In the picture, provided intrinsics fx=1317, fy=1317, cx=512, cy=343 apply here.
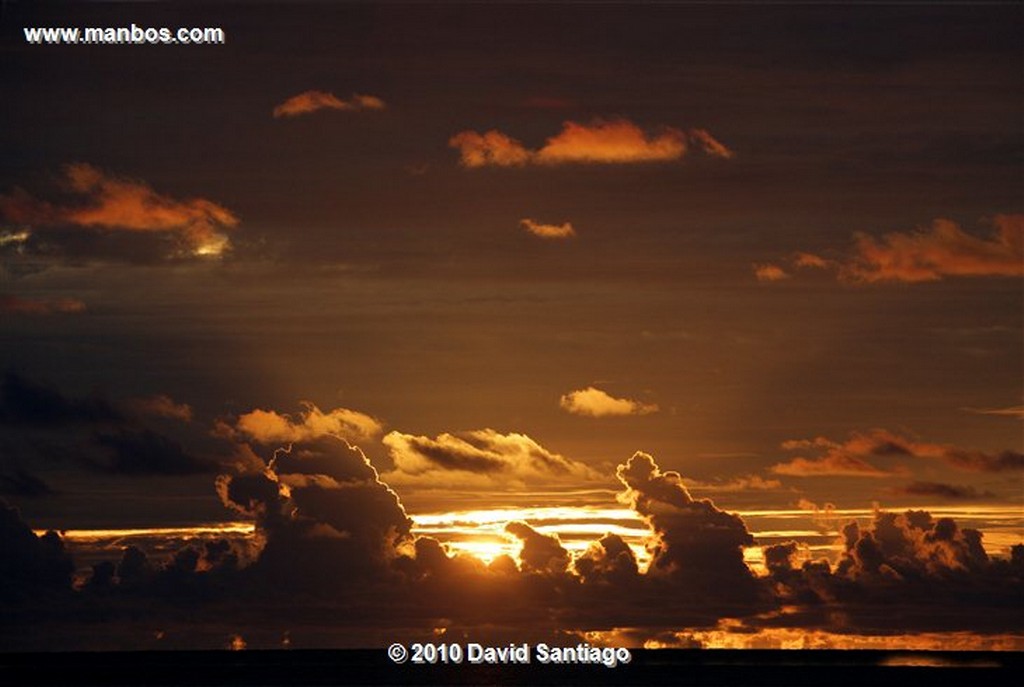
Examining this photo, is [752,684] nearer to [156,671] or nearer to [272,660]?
[272,660]

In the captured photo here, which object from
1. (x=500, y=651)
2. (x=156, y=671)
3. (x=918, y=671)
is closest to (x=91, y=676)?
(x=156, y=671)

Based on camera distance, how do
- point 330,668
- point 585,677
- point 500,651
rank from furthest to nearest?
point 330,668
point 585,677
point 500,651

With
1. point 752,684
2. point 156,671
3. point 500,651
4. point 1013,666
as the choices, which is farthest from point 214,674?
point 1013,666

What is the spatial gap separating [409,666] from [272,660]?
1165 cm

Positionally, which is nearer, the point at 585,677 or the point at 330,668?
the point at 585,677

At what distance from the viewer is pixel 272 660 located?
66.4 meters

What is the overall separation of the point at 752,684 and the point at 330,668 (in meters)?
20.4

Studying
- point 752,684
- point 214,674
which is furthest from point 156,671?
point 752,684

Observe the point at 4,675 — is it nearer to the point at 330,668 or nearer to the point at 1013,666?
the point at 330,668

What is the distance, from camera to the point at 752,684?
63594 mm

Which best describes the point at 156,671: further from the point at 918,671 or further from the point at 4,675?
the point at 918,671

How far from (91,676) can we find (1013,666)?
44639mm

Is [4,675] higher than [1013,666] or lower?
higher

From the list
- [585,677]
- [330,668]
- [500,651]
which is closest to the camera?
[500,651]
